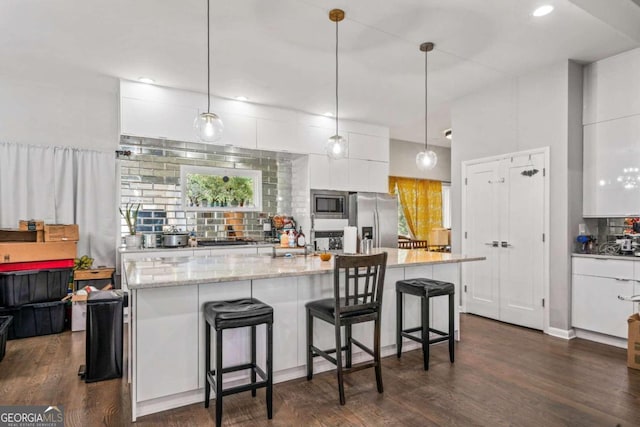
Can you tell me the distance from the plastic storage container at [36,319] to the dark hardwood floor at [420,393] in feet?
1.33

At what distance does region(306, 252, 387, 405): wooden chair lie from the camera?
8.00ft

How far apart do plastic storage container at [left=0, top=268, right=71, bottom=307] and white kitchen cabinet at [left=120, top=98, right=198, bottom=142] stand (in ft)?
5.70

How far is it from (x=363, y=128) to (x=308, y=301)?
12.8ft

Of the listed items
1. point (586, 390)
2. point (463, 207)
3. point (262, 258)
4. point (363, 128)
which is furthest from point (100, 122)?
point (586, 390)

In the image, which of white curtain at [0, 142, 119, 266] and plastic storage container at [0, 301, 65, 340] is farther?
white curtain at [0, 142, 119, 266]

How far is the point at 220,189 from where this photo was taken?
5367mm

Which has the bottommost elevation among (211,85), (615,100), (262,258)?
(262,258)

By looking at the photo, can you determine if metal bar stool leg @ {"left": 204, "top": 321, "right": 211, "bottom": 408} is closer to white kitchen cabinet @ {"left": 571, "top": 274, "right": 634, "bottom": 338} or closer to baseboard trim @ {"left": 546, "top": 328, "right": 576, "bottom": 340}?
baseboard trim @ {"left": 546, "top": 328, "right": 576, "bottom": 340}

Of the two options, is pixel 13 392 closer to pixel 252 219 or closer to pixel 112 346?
pixel 112 346

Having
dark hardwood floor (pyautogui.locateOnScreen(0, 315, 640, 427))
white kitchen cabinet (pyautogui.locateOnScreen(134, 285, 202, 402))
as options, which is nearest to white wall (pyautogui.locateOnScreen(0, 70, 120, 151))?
dark hardwood floor (pyautogui.locateOnScreen(0, 315, 640, 427))

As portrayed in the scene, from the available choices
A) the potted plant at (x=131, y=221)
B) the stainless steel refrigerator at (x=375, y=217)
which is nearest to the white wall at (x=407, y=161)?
the stainless steel refrigerator at (x=375, y=217)

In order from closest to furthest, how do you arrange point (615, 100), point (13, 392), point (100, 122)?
1. point (13, 392)
2. point (615, 100)
3. point (100, 122)

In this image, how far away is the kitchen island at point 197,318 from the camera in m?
2.27

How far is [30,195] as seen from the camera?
4.32m
